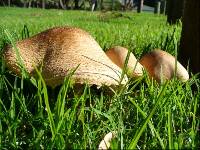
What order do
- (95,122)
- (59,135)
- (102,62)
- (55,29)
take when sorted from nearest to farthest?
(59,135) → (95,122) → (102,62) → (55,29)

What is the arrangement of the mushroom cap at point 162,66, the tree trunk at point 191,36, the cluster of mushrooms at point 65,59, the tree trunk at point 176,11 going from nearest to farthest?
the cluster of mushrooms at point 65,59 < the mushroom cap at point 162,66 < the tree trunk at point 191,36 < the tree trunk at point 176,11

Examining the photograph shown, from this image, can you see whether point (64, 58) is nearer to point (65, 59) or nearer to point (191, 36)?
point (65, 59)

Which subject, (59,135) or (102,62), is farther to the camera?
(102,62)

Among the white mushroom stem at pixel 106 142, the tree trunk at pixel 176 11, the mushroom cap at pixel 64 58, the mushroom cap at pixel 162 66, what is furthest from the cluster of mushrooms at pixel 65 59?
the tree trunk at pixel 176 11

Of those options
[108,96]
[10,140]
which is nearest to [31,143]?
[10,140]

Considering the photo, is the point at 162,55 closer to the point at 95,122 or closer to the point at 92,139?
the point at 95,122

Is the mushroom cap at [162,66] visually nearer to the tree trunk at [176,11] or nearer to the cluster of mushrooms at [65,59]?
the cluster of mushrooms at [65,59]
